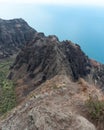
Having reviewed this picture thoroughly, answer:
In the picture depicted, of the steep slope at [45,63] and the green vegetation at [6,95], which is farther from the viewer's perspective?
the steep slope at [45,63]

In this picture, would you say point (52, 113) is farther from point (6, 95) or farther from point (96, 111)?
point (6, 95)

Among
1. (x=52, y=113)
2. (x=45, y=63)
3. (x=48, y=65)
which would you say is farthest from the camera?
(x=45, y=63)

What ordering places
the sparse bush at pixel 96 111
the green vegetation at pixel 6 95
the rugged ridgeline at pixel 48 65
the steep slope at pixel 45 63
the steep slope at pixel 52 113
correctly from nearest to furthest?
the steep slope at pixel 52 113 < the sparse bush at pixel 96 111 < the green vegetation at pixel 6 95 < the steep slope at pixel 45 63 < the rugged ridgeline at pixel 48 65

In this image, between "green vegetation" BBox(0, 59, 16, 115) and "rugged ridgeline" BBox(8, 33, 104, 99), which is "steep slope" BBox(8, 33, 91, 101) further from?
"green vegetation" BBox(0, 59, 16, 115)

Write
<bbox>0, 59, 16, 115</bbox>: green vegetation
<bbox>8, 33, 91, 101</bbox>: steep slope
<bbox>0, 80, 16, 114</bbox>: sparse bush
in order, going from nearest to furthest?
<bbox>0, 59, 16, 115</bbox>: green vegetation
<bbox>0, 80, 16, 114</bbox>: sparse bush
<bbox>8, 33, 91, 101</bbox>: steep slope

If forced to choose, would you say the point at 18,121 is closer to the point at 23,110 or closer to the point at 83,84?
the point at 23,110

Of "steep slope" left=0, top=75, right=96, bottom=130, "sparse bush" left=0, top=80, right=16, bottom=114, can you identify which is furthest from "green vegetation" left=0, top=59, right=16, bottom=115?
"steep slope" left=0, top=75, right=96, bottom=130

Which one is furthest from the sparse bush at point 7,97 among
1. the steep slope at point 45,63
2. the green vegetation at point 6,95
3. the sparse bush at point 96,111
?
the sparse bush at point 96,111

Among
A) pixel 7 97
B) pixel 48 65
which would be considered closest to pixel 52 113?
pixel 7 97

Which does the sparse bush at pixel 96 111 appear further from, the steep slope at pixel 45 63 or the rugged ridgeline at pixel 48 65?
the steep slope at pixel 45 63
